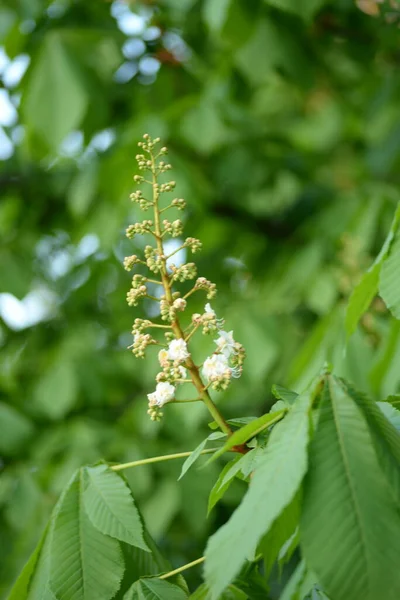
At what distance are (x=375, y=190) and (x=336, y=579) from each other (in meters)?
1.83

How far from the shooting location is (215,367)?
0.71 meters

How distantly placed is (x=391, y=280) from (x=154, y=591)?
37 cm

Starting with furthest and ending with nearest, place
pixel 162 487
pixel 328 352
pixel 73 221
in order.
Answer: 1. pixel 73 221
2. pixel 162 487
3. pixel 328 352

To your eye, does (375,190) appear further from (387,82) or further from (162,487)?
(162,487)

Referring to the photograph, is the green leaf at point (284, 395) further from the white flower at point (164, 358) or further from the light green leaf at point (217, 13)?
the light green leaf at point (217, 13)

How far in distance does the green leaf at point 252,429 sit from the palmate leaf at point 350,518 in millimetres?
66

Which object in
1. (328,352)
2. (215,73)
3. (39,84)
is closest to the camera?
(328,352)

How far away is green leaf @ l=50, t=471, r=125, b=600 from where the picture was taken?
0.73 meters

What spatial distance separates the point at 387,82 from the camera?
2609mm

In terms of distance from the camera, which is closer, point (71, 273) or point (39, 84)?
point (39, 84)

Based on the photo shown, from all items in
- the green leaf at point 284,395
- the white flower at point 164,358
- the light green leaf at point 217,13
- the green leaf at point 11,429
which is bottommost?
the green leaf at point 284,395

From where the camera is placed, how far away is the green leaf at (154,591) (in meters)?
0.72

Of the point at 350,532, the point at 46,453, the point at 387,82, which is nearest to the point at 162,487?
the point at 46,453

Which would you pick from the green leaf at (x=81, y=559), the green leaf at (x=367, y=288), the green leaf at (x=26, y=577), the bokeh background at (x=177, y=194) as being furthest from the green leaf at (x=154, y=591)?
the bokeh background at (x=177, y=194)
